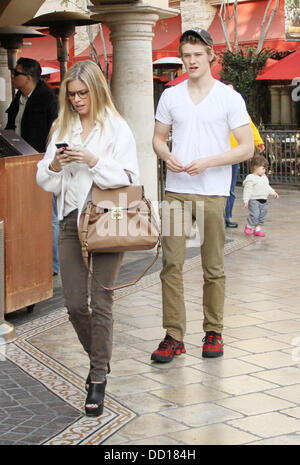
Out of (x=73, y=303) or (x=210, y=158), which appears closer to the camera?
(x=73, y=303)

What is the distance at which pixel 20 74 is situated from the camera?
28.5 ft

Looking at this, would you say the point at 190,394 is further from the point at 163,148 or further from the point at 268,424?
the point at 163,148

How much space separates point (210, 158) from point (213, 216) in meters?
0.40

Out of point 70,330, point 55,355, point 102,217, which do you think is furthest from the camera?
point 70,330

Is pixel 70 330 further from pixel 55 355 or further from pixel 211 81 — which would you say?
pixel 211 81

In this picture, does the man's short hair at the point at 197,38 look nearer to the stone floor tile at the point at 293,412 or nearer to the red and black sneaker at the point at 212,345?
the red and black sneaker at the point at 212,345

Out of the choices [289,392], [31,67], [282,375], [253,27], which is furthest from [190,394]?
[253,27]

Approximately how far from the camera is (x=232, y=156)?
575 centimetres

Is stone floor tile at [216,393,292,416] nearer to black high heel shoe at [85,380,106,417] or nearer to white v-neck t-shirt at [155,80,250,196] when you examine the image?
black high heel shoe at [85,380,106,417]

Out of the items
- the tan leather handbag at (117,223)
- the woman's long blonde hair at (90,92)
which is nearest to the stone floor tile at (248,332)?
the tan leather handbag at (117,223)

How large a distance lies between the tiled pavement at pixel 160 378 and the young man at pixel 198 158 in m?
0.36

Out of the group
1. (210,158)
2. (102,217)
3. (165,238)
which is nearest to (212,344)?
(165,238)

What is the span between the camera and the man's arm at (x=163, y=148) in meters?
5.75

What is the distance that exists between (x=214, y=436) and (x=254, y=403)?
0.61 metres
